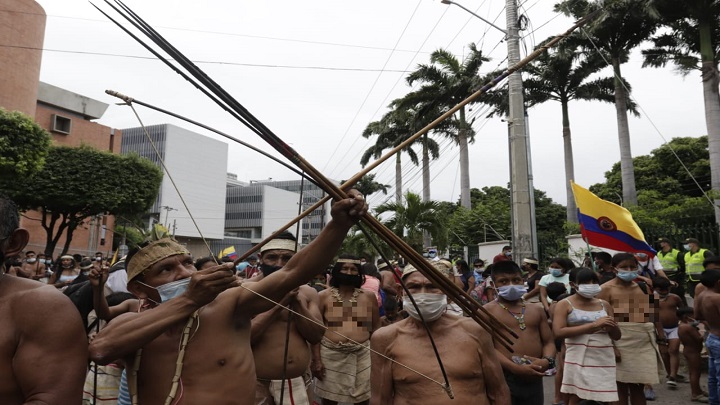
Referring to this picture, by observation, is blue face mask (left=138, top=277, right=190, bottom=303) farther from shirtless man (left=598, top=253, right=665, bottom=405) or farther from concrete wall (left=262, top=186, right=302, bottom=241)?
concrete wall (left=262, top=186, right=302, bottom=241)

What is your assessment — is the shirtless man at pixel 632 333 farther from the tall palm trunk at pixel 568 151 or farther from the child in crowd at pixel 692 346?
the tall palm trunk at pixel 568 151

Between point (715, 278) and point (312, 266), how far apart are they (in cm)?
579

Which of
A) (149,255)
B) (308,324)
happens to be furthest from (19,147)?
(149,255)

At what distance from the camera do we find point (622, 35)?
24984mm

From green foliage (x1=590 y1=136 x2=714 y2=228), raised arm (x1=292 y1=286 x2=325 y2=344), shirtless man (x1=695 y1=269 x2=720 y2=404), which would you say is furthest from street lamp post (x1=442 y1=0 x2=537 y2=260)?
green foliage (x1=590 y1=136 x2=714 y2=228)

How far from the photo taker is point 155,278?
8.29 feet

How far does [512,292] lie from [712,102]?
67.7 ft

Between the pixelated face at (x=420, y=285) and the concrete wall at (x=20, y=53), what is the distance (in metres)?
32.4

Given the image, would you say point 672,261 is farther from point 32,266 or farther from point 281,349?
point 32,266

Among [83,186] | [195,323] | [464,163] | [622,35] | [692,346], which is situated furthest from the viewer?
[464,163]

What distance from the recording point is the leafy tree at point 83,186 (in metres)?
27.9

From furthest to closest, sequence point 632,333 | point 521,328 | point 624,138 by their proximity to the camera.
Result: point 624,138
point 632,333
point 521,328

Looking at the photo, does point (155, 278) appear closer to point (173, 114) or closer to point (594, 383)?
point (173, 114)

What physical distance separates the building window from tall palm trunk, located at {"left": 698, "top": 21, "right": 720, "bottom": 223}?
141 ft
